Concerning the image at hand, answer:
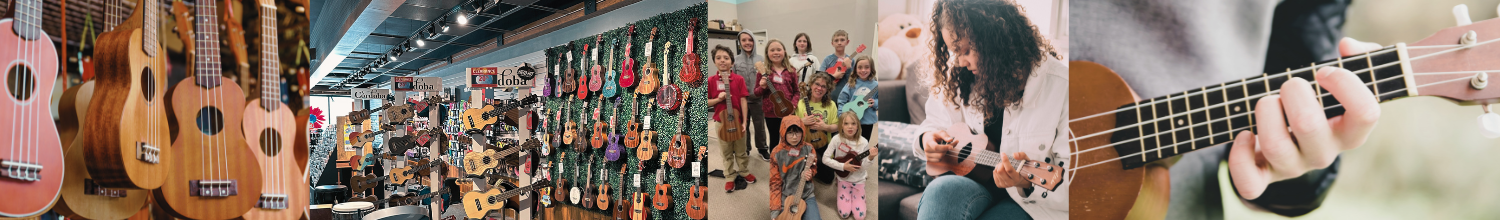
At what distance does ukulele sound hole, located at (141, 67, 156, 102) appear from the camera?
1.01m

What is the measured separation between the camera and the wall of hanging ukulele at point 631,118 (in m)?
4.45

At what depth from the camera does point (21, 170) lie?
0.92 m

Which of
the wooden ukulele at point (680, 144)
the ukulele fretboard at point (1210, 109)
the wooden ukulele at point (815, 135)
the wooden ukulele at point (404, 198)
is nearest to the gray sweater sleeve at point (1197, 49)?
the ukulele fretboard at point (1210, 109)

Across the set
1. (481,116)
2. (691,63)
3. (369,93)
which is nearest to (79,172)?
(691,63)

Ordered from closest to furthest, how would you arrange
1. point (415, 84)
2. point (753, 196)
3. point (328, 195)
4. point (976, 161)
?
point (976, 161), point (753, 196), point (415, 84), point (328, 195)

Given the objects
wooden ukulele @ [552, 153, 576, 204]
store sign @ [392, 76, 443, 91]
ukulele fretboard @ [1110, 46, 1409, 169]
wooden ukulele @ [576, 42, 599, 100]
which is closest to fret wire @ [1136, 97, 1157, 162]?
ukulele fretboard @ [1110, 46, 1409, 169]

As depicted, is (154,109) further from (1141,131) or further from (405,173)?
(405,173)

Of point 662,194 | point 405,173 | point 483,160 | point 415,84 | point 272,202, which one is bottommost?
point 662,194

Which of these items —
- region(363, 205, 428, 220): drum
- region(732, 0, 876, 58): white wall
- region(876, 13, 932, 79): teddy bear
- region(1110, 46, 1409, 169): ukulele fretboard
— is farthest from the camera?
region(363, 205, 428, 220): drum

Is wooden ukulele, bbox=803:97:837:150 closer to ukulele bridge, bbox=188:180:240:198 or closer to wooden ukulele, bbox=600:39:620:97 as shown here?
wooden ukulele, bbox=600:39:620:97

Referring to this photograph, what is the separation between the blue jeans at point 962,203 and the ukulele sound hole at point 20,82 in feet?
7.60

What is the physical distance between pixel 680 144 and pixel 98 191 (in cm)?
349

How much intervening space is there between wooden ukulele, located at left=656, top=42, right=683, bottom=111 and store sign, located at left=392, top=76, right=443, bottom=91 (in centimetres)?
219

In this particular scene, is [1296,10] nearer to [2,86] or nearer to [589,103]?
[2,86]
